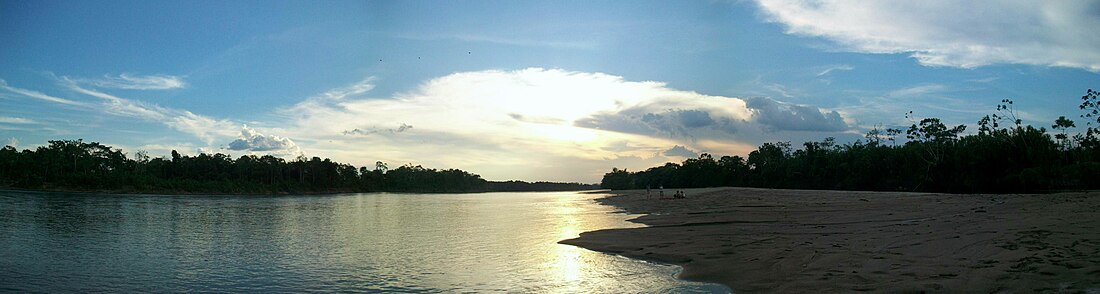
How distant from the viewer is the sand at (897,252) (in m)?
8.06

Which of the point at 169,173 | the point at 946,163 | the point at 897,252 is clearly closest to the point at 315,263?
the point at 897,252

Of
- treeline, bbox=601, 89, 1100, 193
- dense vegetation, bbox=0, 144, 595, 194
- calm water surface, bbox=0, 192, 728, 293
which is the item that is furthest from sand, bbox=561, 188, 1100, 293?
dense vegetation, bbox=0, 144, 595, 194

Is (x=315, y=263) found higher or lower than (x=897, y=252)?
lower

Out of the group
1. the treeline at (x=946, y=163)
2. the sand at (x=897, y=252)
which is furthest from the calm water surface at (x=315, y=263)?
the treeline at (x=946, y=163)

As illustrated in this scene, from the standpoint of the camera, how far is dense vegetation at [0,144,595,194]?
9831cm

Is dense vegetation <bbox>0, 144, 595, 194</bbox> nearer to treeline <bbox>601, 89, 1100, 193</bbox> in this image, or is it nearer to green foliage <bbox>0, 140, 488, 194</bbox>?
green foliage <bbox>0, 140, 488, 194</bbox>

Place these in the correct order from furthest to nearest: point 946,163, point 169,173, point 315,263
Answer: point 169,173, point 946,163, point 315,263

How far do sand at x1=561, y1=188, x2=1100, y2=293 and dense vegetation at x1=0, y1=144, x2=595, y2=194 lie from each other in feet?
373

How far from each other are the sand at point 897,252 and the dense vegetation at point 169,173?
114 meters

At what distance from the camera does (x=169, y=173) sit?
422 ft

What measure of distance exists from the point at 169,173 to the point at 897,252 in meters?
147

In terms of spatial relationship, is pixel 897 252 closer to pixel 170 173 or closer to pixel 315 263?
pixel 315 263

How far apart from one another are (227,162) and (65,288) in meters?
145

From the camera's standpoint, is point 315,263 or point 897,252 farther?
point 315,263
